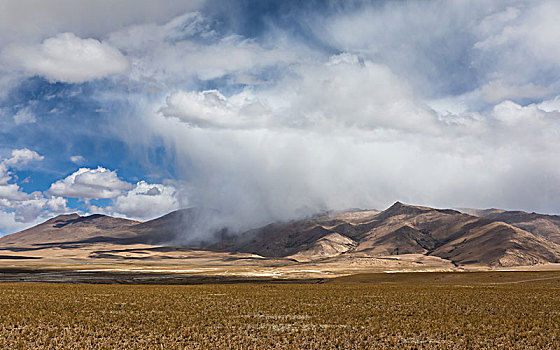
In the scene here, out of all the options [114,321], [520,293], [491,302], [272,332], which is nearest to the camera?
[272,332]

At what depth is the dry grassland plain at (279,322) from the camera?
25.4 metres

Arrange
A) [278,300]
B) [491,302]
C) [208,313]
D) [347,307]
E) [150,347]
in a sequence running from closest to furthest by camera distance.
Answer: [150,347]
[208,313]
[347,307]
[491,302]
[278,300]

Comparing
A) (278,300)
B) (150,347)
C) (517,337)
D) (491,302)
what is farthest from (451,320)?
(150,347)

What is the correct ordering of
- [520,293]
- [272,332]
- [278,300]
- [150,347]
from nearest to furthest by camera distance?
[150,347]
[272,332]
[278,300]
[520,293]

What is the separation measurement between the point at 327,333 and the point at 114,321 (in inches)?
629

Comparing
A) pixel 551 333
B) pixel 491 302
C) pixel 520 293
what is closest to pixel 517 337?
pixel 551 333

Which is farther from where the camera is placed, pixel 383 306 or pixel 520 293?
pixel 520 293

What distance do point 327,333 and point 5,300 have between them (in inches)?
1361

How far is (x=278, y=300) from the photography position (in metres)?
45.0

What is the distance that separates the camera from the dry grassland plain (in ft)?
83.2

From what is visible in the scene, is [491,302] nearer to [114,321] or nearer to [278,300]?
[278,300]

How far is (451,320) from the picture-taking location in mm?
31969

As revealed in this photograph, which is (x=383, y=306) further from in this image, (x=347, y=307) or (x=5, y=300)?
(x=5, y=300)

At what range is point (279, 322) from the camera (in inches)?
1267
